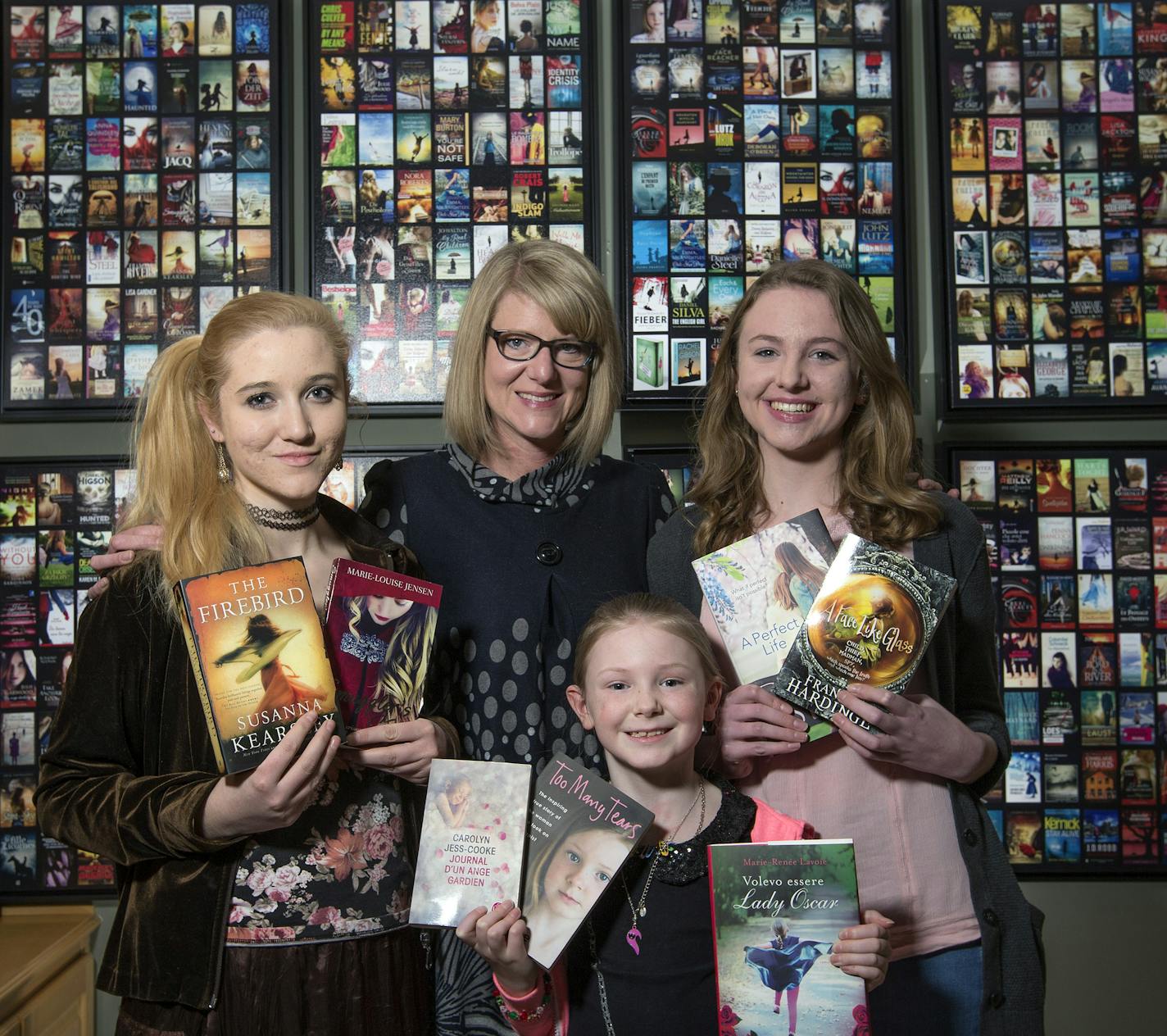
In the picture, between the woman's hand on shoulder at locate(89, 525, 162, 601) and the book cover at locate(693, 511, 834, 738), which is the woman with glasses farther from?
the woman's hand on shoulder at locate(89, 525, 162, 601)

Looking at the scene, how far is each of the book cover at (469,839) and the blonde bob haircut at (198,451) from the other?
43 centimetres

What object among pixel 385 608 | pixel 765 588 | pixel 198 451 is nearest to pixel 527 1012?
pixel 385 608

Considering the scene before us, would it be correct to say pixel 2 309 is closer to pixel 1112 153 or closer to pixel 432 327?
pixel 432 327

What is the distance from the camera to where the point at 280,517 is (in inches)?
66.2

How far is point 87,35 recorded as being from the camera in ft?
9.11

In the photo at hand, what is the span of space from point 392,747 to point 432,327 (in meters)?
1.41

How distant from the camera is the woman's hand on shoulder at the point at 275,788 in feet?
4.70

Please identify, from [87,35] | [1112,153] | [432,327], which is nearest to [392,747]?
[432,327]

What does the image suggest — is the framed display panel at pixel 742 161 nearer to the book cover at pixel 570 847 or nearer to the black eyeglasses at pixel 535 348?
the black eyeglasses at pixel 535 348

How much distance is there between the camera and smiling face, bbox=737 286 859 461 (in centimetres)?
183

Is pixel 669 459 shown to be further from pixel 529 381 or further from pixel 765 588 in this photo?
pixel 765 588

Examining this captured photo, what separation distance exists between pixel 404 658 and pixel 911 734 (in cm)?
72

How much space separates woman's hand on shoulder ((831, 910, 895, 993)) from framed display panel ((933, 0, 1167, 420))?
1589 millimetres

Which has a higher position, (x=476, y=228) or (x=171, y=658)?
(x=476, y=228)
